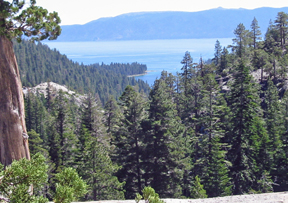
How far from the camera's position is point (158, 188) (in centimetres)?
2423

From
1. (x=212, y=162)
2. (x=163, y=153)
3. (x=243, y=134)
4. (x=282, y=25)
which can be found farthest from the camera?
(x=282, y=25)

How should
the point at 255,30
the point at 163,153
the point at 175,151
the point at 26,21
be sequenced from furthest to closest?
the point at 255,30 → the point at 163,153 → the point at 175,151 → the point at 26,21

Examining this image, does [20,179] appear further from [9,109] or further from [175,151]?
[175,151]

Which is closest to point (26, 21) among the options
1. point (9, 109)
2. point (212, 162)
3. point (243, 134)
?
point (9, 109)

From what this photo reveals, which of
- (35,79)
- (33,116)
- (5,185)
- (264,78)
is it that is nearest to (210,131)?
(5,185)

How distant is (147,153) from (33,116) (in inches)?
1604

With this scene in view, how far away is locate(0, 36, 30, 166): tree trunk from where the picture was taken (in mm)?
9578

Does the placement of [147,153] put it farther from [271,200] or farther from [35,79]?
[35,79]

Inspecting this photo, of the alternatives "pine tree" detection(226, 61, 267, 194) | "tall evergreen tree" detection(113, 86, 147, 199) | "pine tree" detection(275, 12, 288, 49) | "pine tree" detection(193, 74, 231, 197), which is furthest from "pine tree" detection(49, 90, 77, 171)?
"pine tree" detection(275, 12, 288, 49)

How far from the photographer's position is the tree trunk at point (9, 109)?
958 centimetres

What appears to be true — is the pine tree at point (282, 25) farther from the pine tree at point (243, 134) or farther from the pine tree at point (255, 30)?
the pine tree at point (243, 134)

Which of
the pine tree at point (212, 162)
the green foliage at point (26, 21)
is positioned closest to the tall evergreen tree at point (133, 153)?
the pine tree at point (212, 162)

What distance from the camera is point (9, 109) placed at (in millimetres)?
9688

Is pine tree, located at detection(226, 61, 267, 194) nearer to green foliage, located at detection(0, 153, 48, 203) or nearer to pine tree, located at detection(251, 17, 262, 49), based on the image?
green foliage, located at detection(0, 153, 48, 203)
